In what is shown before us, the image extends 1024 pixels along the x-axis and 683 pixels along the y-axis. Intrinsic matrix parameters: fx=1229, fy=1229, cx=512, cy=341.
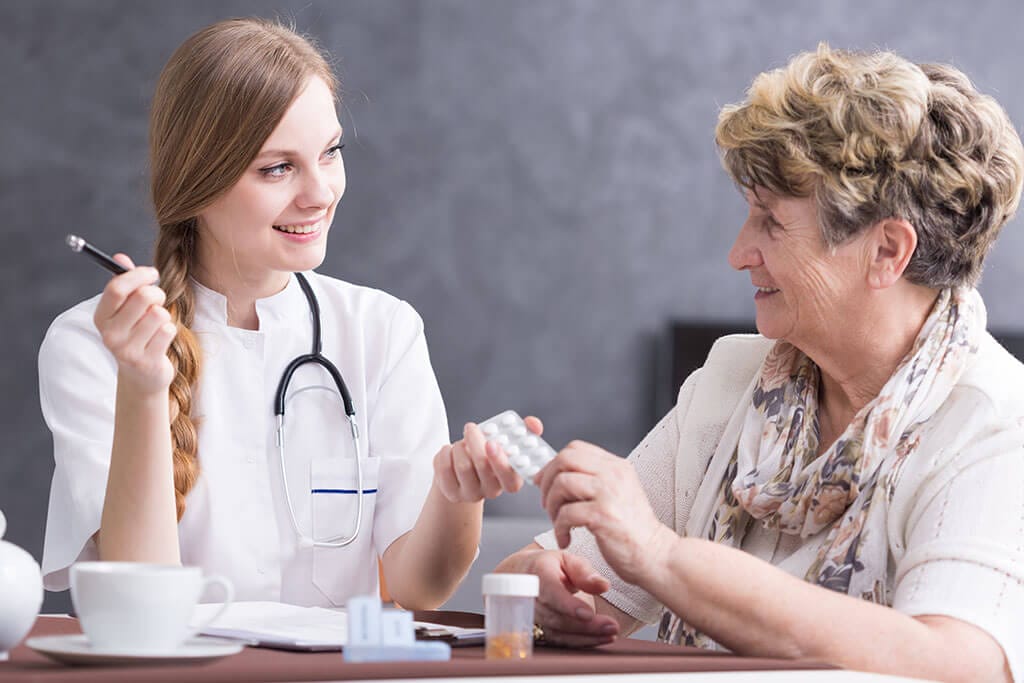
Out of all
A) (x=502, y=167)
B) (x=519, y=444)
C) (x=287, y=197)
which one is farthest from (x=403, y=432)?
(x=502, y=167)

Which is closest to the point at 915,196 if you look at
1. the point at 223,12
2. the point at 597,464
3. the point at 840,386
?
the point at 840,386

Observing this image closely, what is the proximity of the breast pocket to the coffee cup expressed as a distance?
2.94ft

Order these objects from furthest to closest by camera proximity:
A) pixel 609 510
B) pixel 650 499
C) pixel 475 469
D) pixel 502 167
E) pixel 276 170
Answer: pixel 502 167, pixel 276 170, pixel 650 499, pixel 475 469, pixel 609 510

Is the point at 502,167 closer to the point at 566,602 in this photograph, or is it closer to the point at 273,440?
the point at 273,440

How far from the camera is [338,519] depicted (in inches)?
71.7

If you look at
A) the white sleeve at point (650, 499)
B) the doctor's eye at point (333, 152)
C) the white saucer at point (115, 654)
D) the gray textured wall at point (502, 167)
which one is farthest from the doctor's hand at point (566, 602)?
the gray textured wall at point (502, 167)

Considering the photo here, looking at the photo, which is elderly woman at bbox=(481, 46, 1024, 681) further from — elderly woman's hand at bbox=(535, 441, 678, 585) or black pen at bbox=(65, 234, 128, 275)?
black pen at bbox=(65, 234, 128, 275)

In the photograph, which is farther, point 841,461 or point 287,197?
point 287,197

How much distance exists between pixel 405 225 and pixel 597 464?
261cm

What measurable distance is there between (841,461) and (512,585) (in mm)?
573

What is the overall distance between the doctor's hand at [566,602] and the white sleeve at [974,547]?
0.30 meters

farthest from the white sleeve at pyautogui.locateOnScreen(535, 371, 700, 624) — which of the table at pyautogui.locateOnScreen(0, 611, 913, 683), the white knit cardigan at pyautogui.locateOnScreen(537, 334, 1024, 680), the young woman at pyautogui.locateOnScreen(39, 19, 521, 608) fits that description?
the table at pyautogui.locateOnScreen(0, 611, 913, 683)

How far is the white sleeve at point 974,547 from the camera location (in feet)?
3.90

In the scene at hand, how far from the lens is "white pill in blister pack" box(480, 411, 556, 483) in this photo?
4.22ft
